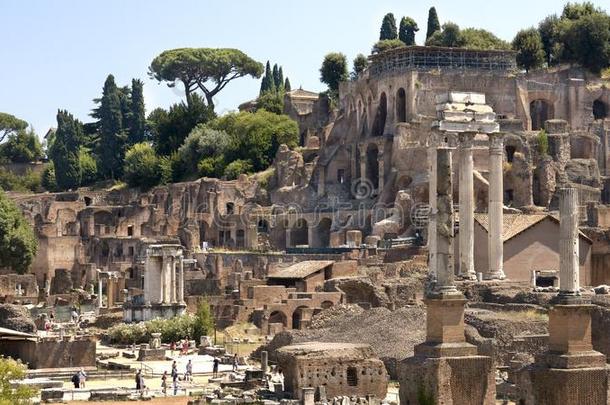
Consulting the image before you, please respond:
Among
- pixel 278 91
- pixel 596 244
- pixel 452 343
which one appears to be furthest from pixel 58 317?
pixel 278 91

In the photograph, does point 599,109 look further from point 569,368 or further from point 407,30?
point 569,368

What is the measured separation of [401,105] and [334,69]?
19.1 m

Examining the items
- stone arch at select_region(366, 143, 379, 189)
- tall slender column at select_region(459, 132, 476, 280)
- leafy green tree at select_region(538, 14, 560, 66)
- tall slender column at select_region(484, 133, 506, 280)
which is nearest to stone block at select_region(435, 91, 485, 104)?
tall slender column at select_region(459, 132, 476, 280)

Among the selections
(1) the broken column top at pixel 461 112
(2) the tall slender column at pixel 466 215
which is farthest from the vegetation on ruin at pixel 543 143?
(1) the broken column top at pixel 461 112

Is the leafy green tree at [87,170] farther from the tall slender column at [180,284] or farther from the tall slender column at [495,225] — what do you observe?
the tall slender column at [495,225]

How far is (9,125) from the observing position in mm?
126938

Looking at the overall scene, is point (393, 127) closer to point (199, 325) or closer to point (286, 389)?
point (199, 325)

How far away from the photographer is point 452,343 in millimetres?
30500

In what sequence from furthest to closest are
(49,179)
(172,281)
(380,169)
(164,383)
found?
(49,179) < (380,169) < (172,281) < (164,383)

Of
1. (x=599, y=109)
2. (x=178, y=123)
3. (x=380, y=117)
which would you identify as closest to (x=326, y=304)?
(x=380, y=117)

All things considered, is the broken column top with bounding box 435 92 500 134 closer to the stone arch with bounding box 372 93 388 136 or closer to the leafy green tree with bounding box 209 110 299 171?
the stone arch with bounding box 372 93 388 136

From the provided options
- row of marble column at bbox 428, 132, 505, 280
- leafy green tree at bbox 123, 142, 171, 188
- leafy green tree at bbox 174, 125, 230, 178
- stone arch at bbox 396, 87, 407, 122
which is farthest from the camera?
leafy green tree at bbox 123, 142, 171, 188

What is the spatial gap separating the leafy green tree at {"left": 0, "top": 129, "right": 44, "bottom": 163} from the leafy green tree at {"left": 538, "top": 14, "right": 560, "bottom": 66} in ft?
153

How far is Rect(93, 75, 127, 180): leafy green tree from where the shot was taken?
108 m
